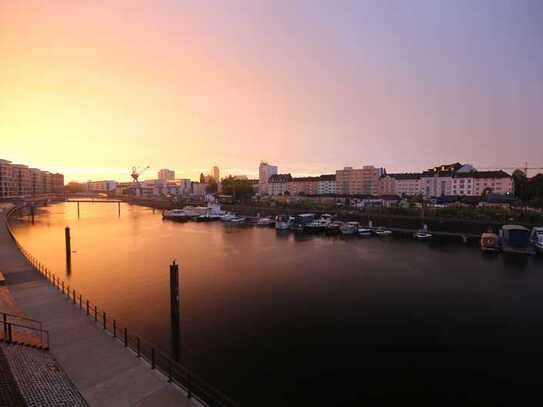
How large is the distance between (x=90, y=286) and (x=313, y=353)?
16790 millimetres

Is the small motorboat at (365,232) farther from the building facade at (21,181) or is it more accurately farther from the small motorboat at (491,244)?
the building facade at (21,181)

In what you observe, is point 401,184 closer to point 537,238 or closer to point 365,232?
point 365,232

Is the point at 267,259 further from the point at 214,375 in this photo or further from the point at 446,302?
the point at 214,375

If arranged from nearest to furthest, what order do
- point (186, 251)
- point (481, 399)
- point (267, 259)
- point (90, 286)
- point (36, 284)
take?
point (481, 399) → point (36, 284) → point (90, 286) → point (267, 259) → point (186, 251)

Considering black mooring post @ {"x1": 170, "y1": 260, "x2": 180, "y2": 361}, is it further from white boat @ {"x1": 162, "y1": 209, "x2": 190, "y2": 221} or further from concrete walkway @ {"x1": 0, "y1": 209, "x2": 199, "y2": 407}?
white boat @ {"x1": 162, "y1": 209, "x2": 190, "y2": 221}

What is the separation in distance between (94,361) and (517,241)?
41.4m

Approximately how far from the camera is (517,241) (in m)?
34.0

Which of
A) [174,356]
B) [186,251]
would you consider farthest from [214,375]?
[186,251]

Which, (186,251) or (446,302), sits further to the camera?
(186,251)

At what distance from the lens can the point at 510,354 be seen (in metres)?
13.1

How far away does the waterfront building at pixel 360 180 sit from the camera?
107 metres

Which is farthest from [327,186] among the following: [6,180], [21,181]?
[21,181]

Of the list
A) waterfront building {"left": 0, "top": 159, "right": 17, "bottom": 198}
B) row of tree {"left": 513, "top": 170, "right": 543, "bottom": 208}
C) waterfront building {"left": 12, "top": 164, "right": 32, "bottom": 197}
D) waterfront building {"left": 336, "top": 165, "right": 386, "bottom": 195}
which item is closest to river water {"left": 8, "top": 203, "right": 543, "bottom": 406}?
row of tree {"left": 513, "top": 170, "right": 543, "bottom": 208}

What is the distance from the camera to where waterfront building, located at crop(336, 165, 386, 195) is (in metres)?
107
